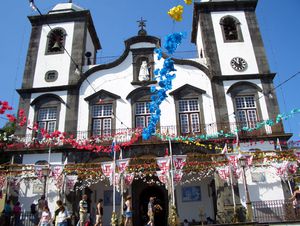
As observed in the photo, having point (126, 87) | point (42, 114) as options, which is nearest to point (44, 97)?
point (42, 114)

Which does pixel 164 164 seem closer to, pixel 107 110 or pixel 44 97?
pixel 107 110

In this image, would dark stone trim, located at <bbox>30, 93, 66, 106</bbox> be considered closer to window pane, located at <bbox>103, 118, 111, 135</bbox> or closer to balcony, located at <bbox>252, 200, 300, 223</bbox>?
window pane, located at <bbox>103, 118, 111, 135</bbox>

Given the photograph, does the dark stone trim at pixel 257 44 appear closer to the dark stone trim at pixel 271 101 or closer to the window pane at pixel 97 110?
the dark stone trim at pixel 271 101

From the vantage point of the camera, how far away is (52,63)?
20.0 m

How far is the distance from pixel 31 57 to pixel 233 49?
13.5 m

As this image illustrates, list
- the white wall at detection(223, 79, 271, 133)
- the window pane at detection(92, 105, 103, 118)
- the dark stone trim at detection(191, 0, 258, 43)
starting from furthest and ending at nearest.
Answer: the dark stone trim at detection(191, 0, 258, 43) < the window pane at detection(92, 105, 103, 118) < the white wall at detection(223, 79, 271, 133)

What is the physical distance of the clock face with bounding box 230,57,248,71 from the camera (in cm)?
1895

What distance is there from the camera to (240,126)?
17.0 metres

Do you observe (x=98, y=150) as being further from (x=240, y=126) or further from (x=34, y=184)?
(x=240, y=126)

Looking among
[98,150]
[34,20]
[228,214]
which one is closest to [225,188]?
[228,214]

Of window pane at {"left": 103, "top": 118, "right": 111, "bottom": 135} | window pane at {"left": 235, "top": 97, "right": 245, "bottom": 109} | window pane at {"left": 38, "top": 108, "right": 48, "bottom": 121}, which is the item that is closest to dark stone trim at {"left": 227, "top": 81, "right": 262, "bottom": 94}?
window pane at {"left": 235, "top": 97, "right": 245, "bottom": 109}

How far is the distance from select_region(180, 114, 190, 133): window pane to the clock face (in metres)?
Result: 4.62

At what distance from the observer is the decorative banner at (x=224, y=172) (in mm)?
14336

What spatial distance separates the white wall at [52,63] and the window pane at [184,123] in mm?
7687
